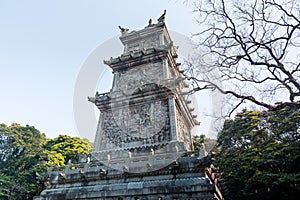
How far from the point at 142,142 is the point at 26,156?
51.6 ft

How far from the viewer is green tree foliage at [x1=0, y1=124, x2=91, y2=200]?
18.6 metres

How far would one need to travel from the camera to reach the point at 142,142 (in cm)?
1200

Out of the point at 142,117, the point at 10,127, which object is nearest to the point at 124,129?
the point at 142,117

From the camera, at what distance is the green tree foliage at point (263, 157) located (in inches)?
464

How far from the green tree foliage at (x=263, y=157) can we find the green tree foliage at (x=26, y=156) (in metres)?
15.3

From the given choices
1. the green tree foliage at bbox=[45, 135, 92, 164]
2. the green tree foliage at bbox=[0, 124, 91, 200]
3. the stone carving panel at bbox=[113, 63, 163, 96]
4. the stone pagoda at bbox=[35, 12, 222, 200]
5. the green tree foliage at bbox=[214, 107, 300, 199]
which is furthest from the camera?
the green tree foliage at bbox=[45, 135, 92, 164]

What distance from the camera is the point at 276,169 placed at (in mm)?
12891

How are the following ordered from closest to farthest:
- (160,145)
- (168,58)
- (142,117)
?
(160,145) → (142,117) → (168,58)

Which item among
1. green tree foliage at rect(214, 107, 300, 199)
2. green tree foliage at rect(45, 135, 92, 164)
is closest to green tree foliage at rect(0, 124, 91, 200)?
green tree foliage at rect(45, 135, 92, 164)

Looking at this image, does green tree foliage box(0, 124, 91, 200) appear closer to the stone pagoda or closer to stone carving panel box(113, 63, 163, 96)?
the stone pagoda

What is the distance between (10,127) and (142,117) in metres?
19.0

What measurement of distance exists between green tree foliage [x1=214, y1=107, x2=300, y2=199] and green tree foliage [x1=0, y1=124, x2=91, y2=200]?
15.3 m

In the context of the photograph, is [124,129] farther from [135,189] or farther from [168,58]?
[168,58]

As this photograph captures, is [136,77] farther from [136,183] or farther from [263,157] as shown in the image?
[263,157]
